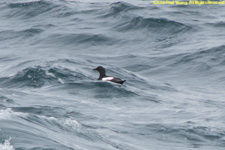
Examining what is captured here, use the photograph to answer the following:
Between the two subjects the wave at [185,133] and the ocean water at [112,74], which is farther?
the wave at [185,133]

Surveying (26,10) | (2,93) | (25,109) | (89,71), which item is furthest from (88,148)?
(26,10)

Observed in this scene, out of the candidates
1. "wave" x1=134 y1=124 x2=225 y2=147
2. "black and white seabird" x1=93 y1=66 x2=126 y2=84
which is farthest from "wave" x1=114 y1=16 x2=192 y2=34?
"wave" x1=134 y1=124 x2=225 y2=147

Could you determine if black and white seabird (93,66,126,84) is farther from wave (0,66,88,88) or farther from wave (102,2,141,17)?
wave (102,2,141,17)

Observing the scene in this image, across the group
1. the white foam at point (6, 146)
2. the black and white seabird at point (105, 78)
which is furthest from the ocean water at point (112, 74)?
the black and white seabird at point (105, 78)

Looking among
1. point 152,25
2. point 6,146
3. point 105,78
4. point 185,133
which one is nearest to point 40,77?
point 105,78

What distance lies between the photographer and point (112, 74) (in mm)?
18875

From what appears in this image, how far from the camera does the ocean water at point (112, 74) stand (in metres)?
10.7

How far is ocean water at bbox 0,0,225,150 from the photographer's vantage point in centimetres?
1068

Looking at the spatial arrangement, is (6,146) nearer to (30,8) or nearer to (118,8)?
(118,8)

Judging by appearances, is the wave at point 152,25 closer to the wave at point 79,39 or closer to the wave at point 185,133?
the wave at point 79,39

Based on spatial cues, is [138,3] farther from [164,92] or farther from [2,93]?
[2,93]

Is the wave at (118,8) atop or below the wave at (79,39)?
atop

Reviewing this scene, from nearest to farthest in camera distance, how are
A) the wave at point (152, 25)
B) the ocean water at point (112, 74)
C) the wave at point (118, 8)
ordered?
the ocean water at point (112, 74) → the wave at point (152, 25) → the wave at point (118, 8)

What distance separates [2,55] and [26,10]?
6.91 m
